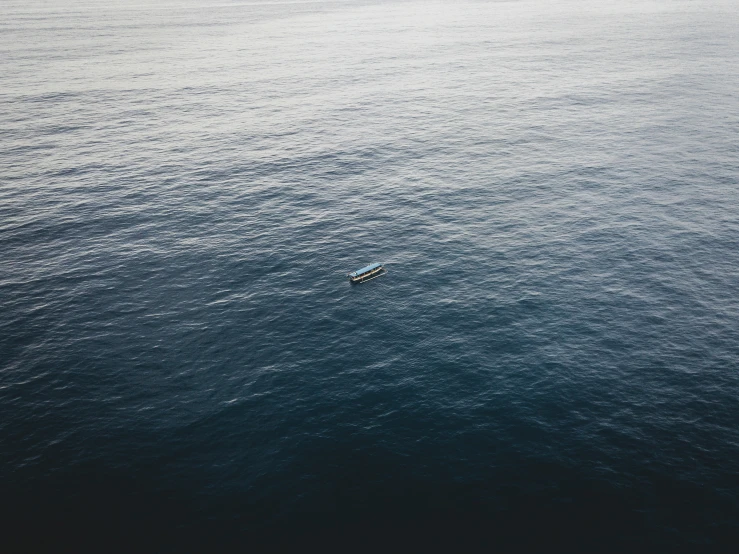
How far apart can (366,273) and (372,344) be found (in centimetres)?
1846

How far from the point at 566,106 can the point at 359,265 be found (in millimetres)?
121786

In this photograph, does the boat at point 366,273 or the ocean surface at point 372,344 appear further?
the boat at point 366,273

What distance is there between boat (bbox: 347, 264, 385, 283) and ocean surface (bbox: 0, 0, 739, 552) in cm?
196

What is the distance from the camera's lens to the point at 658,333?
8212 cm

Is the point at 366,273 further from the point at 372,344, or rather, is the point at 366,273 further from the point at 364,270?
the point at 372,344

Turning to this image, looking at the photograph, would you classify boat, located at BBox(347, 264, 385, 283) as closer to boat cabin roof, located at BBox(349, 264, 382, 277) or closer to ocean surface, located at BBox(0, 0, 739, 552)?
boat cabin roof, located at BBox(349, 264, 382, 277)

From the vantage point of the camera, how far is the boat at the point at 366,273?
95.9 metres

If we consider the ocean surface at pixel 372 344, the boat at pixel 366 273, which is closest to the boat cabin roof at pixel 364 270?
the boat at pixel 366 273

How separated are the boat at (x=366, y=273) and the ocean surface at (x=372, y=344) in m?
1.96

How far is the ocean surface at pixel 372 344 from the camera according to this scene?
57.9 metres

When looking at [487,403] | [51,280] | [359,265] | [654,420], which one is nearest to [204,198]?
[51,280]

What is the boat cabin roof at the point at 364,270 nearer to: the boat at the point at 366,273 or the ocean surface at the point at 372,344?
the boat at the point at 366,273

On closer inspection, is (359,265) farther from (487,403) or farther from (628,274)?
(628,274)

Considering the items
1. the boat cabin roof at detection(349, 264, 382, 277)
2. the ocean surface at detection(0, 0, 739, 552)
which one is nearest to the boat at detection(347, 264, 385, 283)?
the boat cabin roof at detection(349, 264, 382, 277)
